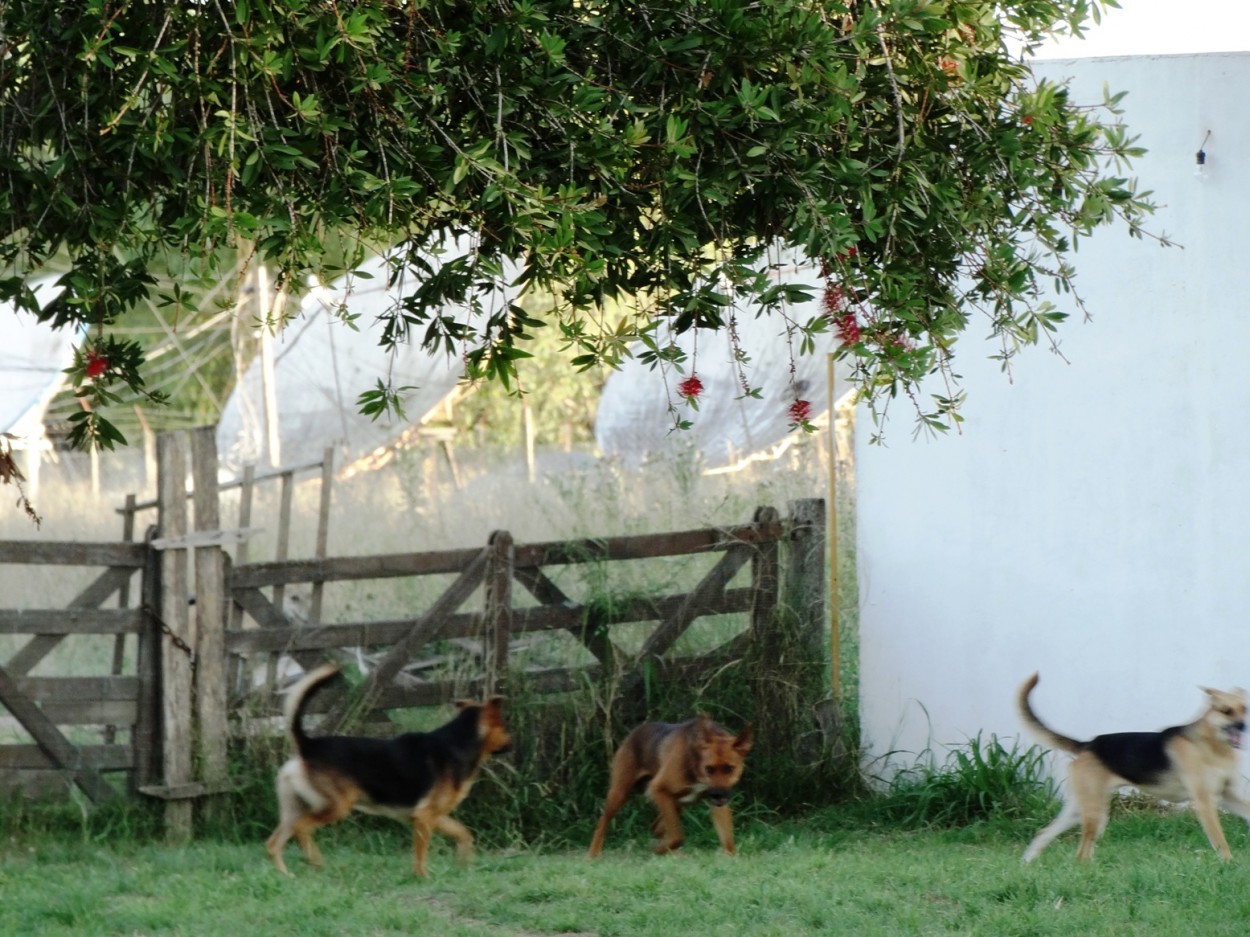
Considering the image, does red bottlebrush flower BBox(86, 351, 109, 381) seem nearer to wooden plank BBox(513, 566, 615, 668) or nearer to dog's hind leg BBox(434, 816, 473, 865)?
dog's hind leg BBox(434, 816, 473, 865)

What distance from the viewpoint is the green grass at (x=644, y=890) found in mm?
5828

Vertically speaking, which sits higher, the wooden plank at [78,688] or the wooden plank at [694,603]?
the wooden plank at [694,603]

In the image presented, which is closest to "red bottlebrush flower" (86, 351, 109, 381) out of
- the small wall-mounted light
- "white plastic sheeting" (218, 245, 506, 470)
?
the small wall-mounted light

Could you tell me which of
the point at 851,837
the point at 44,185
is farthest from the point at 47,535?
the point at 44,185

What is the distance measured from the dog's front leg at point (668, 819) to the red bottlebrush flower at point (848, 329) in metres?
3.57

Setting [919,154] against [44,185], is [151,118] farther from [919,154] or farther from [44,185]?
[919,154]

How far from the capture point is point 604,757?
28.2ft

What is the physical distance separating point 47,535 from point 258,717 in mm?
6643

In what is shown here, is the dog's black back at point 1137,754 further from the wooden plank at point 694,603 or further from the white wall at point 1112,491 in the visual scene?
the wooden plank at point 694,603

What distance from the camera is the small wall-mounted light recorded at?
7945 millimetres

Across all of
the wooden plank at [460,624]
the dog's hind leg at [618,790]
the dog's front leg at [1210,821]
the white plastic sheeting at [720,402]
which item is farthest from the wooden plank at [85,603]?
the white plastic sheeting at [720,402]

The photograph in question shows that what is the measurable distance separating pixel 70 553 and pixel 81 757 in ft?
3.60

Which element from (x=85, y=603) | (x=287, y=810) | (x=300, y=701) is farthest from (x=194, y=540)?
(x=287, y=810)

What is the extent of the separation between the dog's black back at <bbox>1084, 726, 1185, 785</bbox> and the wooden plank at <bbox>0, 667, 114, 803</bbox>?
5107 mm
